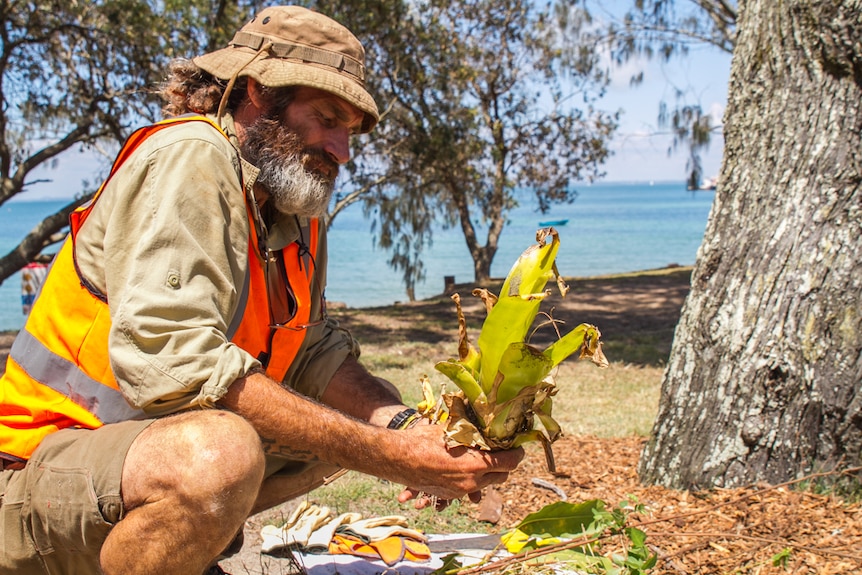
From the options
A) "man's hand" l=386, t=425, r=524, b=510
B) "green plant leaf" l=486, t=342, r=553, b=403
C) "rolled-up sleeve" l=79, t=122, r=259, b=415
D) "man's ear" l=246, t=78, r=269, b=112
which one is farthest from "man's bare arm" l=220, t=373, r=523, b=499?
"man's ear" l=246, t=78, r=269, b=112

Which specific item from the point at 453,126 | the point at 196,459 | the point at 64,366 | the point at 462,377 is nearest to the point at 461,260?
the point at 453,126

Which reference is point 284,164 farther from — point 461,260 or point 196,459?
point 461,260

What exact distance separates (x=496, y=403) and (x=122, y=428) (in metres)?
1.03

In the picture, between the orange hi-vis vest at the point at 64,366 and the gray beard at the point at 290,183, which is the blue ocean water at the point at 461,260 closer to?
the gray beard at the point at 290,183

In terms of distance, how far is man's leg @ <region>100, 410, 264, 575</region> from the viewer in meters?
1.96

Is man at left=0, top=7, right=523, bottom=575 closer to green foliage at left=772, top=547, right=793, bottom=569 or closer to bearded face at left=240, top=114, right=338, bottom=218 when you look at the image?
bearded face at left=240, top=114, right=338, bottom=218

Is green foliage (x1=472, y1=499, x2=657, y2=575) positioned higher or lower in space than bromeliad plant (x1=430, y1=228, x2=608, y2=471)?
lower

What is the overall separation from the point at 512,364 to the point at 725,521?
1.46 metres

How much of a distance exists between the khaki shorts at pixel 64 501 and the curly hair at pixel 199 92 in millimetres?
1117

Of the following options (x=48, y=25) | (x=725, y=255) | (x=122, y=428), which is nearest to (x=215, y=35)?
(x=48, y=25)

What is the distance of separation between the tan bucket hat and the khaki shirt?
340 millimetres

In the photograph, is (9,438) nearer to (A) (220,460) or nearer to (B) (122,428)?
(B) (122,428)

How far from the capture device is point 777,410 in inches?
131

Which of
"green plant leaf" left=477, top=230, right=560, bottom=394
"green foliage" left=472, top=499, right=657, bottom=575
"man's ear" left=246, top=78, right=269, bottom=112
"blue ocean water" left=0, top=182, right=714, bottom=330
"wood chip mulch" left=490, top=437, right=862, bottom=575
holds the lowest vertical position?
"blue ocean water" left=0, top=182, right=714, bottom=330
